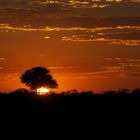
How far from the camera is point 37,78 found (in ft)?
364

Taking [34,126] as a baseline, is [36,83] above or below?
above

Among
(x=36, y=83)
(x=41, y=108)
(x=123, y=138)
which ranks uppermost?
(x=36, y=83)

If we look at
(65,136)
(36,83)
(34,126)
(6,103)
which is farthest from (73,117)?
(36,83)

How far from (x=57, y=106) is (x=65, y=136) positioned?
41.0ft

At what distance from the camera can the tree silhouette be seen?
109375 millimetres

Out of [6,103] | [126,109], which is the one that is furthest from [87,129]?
[6,103]

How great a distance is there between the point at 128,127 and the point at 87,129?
2130mm

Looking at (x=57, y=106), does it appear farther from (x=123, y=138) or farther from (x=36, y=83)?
(x=36, y=83)

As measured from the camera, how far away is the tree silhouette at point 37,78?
109 meters

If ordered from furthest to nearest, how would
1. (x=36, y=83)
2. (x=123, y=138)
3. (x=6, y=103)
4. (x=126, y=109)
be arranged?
(x=36, y=83), (x=6, y=103), (x=126, y=109), (x=123, y=138)

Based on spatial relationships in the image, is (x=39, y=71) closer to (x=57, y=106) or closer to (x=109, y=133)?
(x=57, y=106)

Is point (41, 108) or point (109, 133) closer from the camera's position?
point (109, 133)

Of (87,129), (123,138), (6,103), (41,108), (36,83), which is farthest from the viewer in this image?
(36,83)

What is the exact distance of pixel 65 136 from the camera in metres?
25.8
